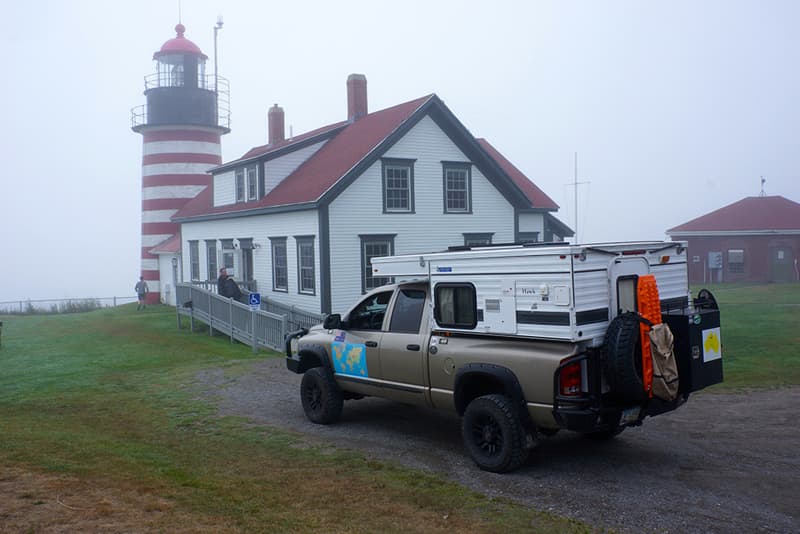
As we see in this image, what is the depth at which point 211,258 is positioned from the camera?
29.7 m

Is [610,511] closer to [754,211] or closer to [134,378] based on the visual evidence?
[134,378]

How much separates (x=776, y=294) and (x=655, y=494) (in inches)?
1178

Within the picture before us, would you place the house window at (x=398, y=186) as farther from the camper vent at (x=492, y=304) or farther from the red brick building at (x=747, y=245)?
the red brick building at (x=747, y=245)

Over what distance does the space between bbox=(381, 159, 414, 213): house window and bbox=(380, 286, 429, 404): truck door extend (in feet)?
44.9

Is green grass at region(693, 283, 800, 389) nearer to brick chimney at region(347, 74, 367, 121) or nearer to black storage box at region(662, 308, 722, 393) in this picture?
black storage box at region(662, 308, 722, 393)

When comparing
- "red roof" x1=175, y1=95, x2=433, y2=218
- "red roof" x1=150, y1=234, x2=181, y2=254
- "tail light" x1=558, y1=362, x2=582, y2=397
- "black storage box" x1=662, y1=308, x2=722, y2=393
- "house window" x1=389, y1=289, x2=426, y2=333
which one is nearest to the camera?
"tail light" x1=558, y1=362, x2=582, y2=397

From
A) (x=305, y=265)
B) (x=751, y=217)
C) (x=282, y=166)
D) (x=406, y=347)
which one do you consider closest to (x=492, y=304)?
(x=406, y=347)

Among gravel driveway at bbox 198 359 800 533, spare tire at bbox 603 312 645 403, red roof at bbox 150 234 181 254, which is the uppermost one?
red roof at bbox 150 234 181 254

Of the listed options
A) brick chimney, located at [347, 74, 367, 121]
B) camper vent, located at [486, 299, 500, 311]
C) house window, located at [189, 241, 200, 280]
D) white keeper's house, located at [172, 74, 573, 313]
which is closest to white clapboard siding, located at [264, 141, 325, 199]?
white keeper's house, located at [172, 74, 573, 313]

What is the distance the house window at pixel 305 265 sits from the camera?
22.5 m

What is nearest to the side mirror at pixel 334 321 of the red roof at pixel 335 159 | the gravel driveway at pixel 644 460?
the gravel driveway at pixel 644 460

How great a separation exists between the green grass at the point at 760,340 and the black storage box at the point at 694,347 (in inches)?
214

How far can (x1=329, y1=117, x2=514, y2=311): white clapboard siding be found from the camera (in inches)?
878

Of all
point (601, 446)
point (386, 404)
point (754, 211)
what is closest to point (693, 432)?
point (601, 446)
